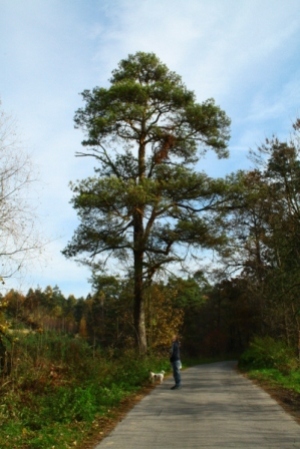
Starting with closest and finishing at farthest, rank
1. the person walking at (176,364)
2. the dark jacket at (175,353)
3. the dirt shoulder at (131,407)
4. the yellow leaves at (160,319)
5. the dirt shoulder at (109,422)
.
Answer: the dirt shoulder at (109,422) → the dirt shoulder at (131,407) → the person walking at (176,364) → the dark jacket at (175,353) → the yellow leaves at (160,319)

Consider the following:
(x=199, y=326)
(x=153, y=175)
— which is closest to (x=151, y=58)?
(x=153, y=175)

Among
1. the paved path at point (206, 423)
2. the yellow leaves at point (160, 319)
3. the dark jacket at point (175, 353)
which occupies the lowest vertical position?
the paved path at point (206, 423)

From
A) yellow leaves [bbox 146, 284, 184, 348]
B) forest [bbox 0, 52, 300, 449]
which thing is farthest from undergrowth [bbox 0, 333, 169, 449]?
yellow leaves [bbox 146, 284, 184, 348]

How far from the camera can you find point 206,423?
1050cm

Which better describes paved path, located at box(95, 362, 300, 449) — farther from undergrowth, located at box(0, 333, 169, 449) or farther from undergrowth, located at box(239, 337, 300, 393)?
undergrowth, located at box(239, 337, 300, 393)

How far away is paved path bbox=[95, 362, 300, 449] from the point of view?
28.4 ft

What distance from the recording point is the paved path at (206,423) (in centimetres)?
866

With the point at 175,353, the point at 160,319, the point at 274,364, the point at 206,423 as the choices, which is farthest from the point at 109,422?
the point at 160,319

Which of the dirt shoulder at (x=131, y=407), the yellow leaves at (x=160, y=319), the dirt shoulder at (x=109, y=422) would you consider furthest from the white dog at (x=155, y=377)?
the yellow leaves at (x=160, y=319)

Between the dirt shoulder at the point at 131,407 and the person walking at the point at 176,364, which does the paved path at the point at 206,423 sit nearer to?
the dirt shoulder at the point at 131,407

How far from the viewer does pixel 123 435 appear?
9.66m

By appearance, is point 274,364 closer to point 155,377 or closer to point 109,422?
point 155,377

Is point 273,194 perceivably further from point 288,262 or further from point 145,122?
point 145,122

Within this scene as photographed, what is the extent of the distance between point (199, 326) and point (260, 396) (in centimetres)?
6759
